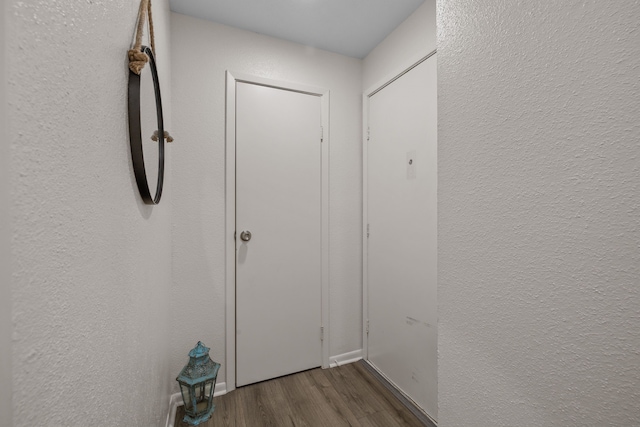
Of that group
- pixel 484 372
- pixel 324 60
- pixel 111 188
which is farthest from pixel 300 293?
pixel 324 60

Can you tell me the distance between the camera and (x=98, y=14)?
479 millimetres

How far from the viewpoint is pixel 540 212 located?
0.62 metres

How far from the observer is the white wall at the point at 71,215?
27 centimetres

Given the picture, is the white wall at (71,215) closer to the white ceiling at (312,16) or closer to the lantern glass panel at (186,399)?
the lantern glass panel at (186,399)

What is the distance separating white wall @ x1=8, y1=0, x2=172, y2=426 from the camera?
27 centimetres

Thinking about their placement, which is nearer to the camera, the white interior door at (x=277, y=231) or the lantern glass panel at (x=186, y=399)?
the lantern glass panel at (x=186, y=399)

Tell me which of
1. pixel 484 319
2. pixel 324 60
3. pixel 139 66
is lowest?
pixel 484 319

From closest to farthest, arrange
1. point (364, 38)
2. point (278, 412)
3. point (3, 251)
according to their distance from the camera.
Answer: point (3, 251) < point (278, 412) < point (364, 38)

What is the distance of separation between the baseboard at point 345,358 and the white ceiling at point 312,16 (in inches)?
89.1

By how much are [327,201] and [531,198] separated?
1.41 meters

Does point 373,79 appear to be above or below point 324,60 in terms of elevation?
below

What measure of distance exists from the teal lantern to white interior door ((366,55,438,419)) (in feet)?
3.63

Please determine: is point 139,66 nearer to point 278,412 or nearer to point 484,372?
point 484,372

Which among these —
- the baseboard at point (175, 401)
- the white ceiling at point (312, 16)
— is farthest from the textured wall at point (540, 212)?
the baseboard at point (175, 401)
